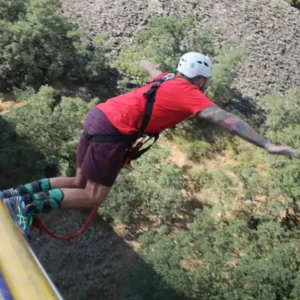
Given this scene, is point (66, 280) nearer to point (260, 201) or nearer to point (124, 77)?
point (260, 201)

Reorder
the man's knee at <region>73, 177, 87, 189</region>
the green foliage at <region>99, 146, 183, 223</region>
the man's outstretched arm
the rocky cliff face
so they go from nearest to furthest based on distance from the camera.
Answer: the man's outstretched arm
the man's knee at <region>73, 177, 87, 189</region>
the green foliage at <region>99, 146, 183, 223</region>
the rocky cliff face

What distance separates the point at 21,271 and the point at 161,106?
8.06 ft

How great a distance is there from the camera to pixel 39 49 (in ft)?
26.3

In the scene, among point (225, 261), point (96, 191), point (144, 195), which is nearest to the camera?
point (96, 191)

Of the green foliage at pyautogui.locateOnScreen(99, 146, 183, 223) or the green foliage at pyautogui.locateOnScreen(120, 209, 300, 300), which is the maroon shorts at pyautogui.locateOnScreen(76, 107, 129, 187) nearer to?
the green foliage at pyautogui.locateOnScreen(120, 209, 300, 300)

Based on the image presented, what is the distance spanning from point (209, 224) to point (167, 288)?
3.36 ft

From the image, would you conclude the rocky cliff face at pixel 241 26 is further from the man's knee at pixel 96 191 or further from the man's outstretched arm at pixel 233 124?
the man's outstretched arm at pixel 233 124

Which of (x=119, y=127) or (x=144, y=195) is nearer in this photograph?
(x=119, y=127)

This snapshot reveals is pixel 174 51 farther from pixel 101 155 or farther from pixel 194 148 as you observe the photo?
pixel 101 155

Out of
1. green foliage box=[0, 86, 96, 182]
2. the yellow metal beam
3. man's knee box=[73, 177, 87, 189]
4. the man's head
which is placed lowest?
green foliage box=[0, 86, 96, 182]

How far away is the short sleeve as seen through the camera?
14.3ft

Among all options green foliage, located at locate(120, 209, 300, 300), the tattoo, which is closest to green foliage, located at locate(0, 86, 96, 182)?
green foliage, located at locate(120, 209, 300, 300)

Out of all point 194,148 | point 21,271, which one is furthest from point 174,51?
point 21,271

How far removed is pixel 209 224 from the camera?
6.29 meters
